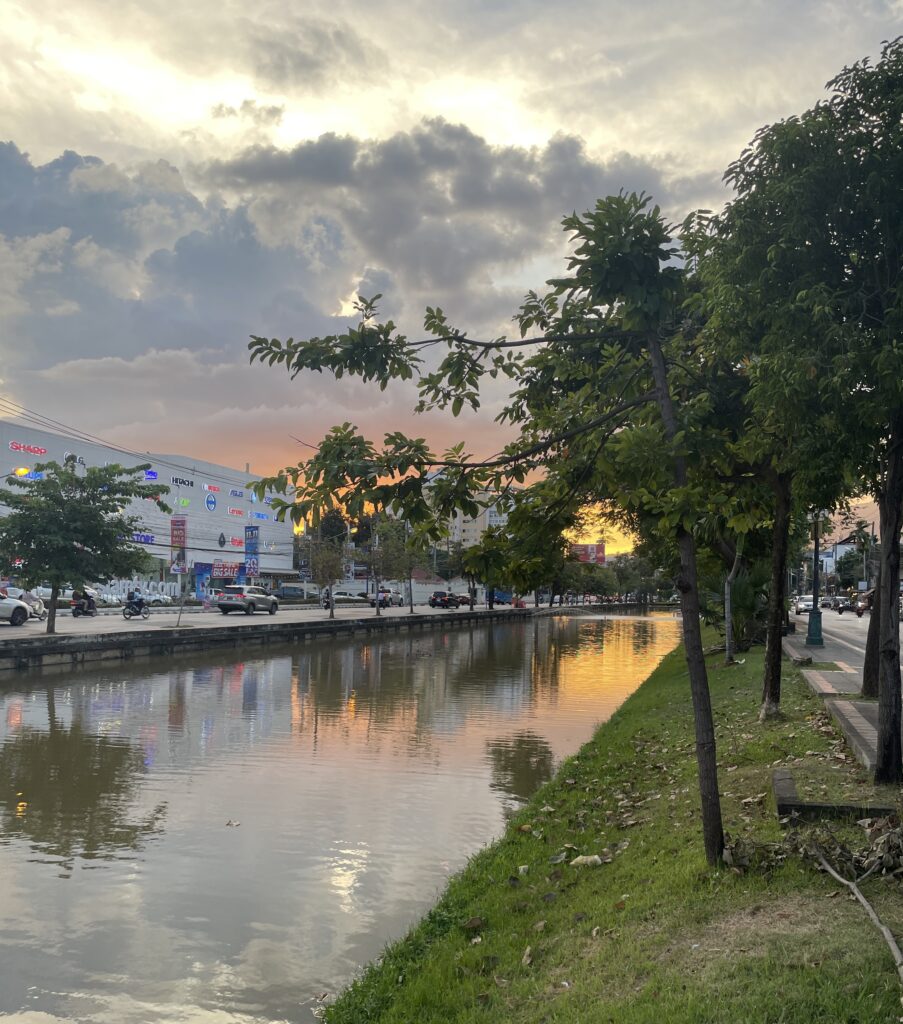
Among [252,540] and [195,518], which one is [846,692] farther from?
[195,518]

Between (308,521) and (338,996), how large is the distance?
3615 millimetres

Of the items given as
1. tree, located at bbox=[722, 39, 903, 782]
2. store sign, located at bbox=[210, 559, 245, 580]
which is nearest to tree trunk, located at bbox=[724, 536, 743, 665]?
tree, located at bbox=[722, 39, 903, 782]

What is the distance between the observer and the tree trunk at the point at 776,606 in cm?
1255

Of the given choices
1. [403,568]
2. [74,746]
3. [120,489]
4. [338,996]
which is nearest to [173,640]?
[120,489]

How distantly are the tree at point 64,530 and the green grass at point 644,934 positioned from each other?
27801mm

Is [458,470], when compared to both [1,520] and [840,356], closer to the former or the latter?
[840,356]

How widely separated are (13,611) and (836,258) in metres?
39.9

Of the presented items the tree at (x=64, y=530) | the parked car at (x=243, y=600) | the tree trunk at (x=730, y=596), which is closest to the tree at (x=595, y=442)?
the tree trunk at (x=730, y=596)

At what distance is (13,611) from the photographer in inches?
1575

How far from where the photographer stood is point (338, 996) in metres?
6.73

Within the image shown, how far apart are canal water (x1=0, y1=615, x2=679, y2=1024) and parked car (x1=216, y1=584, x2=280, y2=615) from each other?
29.7 metres

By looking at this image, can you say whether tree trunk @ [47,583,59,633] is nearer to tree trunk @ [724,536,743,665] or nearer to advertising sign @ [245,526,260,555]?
tree trunk @ [724,536,743,665]

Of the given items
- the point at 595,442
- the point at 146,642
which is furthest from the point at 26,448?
the point at 595,442

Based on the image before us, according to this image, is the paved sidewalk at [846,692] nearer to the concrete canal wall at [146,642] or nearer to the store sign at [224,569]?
the concrete canal wall at [146,642]
